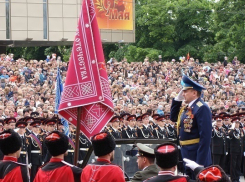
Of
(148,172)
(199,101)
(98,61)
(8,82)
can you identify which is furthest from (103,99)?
(8,82)

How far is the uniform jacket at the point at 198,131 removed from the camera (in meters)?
7.57

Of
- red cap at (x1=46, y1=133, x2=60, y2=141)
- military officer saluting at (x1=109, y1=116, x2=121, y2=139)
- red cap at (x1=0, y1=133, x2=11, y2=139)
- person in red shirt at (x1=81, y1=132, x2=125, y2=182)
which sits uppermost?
red cap at (x1=46, y1=133, x2=60, y2=141)

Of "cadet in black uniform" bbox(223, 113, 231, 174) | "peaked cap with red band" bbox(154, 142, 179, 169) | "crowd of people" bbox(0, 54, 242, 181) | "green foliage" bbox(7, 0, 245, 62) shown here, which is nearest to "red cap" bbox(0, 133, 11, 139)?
"peaked cap with red band" bbox(154, 142, 179, 169)

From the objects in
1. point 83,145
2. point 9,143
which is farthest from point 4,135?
point 83,145

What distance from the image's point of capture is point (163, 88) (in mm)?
26344

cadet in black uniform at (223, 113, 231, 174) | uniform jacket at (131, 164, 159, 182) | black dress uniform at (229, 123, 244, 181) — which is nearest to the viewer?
uniform jacket at (131, 164, 159, 182)

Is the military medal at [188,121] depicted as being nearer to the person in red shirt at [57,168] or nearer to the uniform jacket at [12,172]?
the person in red shirt at [57,168]

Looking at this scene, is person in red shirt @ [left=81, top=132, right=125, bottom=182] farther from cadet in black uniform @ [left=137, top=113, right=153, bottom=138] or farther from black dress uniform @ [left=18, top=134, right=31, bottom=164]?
cadet in black uniform @ [left=137, top=113, right=153, bottom=138]

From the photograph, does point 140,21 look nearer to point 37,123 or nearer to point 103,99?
point 37,123

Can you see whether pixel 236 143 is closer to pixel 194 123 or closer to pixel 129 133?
pixel 129 133

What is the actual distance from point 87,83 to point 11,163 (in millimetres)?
1659

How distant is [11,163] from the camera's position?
21.2ft

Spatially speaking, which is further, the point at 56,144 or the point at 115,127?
the point at 115,127

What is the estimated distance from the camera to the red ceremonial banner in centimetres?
768
